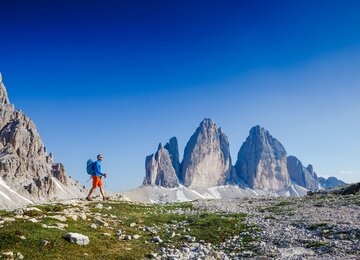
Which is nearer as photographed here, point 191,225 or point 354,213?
point 191,225

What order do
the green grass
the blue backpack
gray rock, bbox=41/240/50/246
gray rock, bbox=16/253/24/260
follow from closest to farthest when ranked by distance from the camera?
1. gray rock, bbox=16/253/24/260
2. the green grass
3. gray rock, bbox=41/240/50/246
4. the blue backpack

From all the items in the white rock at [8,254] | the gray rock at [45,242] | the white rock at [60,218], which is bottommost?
the white rock at [8,254]

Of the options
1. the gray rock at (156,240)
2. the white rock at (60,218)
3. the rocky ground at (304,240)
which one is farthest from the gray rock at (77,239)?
the rocky ground at (304,240)

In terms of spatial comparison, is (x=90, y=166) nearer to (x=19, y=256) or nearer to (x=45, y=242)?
(x=45, y=242)

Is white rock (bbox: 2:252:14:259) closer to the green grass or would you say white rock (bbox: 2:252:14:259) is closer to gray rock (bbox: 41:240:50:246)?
the green grass

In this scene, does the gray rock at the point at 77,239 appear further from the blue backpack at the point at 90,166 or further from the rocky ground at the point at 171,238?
the blue backpack at the point at 90,166

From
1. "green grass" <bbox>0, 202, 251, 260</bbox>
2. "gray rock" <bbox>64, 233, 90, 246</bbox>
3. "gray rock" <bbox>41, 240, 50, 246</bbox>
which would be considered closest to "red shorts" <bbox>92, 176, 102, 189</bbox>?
"green grass" <bbox>0, 202, 251, 260</bbox>

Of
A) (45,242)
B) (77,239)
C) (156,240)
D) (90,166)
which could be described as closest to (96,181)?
(90,166)

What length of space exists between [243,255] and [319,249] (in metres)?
4.27

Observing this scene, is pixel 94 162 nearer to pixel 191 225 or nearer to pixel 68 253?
pixel 191 225

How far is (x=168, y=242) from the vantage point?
20.0 m

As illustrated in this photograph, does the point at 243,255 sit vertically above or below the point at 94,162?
below

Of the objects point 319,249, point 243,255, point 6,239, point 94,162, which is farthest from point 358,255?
point 94,162

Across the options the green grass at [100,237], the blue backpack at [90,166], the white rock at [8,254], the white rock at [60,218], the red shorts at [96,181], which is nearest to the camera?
the white rock at [8,254]
